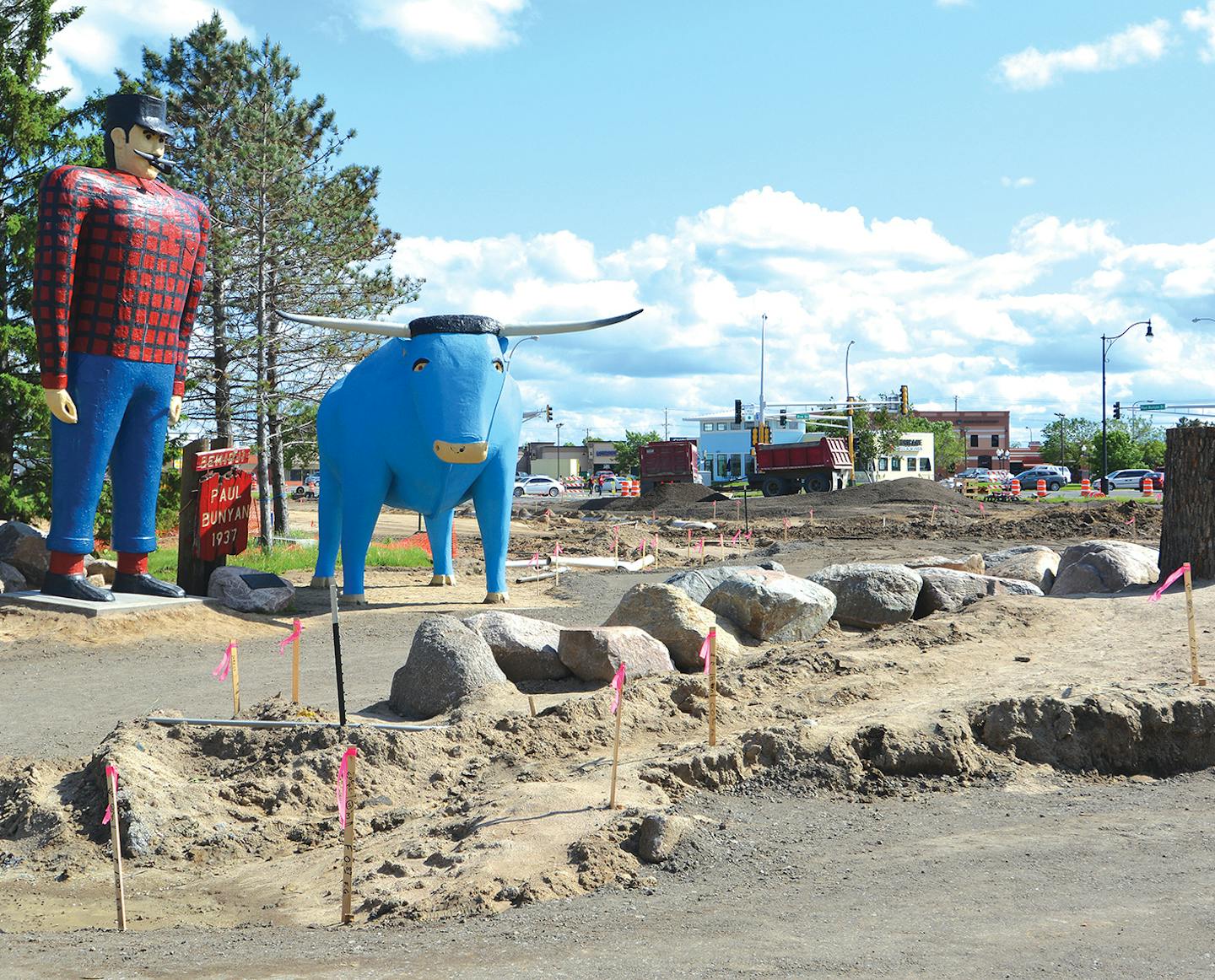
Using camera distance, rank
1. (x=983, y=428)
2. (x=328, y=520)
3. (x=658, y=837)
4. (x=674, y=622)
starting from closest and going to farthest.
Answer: (x=658, y=837) < (x=674, y=622) < (x=328, y=520) < (x=983, y=428)

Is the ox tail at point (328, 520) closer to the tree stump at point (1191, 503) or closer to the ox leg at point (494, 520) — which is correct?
the ox leg at point (494, 520)

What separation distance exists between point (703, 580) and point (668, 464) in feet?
146

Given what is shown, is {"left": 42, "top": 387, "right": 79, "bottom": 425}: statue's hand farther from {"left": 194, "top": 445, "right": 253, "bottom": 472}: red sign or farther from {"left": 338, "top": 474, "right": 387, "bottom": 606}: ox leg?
{"left": 338, "top": 474, "right": 387, "bottom": 606}: ox leg

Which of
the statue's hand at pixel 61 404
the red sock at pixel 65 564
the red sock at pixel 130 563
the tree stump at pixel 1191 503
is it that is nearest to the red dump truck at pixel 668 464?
the red sock at pixel 130 563

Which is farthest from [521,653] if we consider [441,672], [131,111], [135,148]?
[131,111]

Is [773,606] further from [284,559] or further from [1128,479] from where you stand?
[1128,479]

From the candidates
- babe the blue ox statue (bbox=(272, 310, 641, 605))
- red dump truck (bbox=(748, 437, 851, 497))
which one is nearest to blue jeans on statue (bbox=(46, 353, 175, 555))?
babe the blue ox statue (bbox=(272, 310, 641, 605))

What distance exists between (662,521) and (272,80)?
60.1ft

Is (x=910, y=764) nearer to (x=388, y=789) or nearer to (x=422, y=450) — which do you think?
(x=388, y=789)

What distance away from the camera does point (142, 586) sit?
1498 centimetres

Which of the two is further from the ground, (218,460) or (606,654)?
(218,460)

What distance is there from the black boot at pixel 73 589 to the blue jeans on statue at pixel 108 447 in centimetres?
31

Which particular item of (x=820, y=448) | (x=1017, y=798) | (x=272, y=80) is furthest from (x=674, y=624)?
(x=820, y=448)

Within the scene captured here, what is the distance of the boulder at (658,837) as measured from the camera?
6.12 meters
